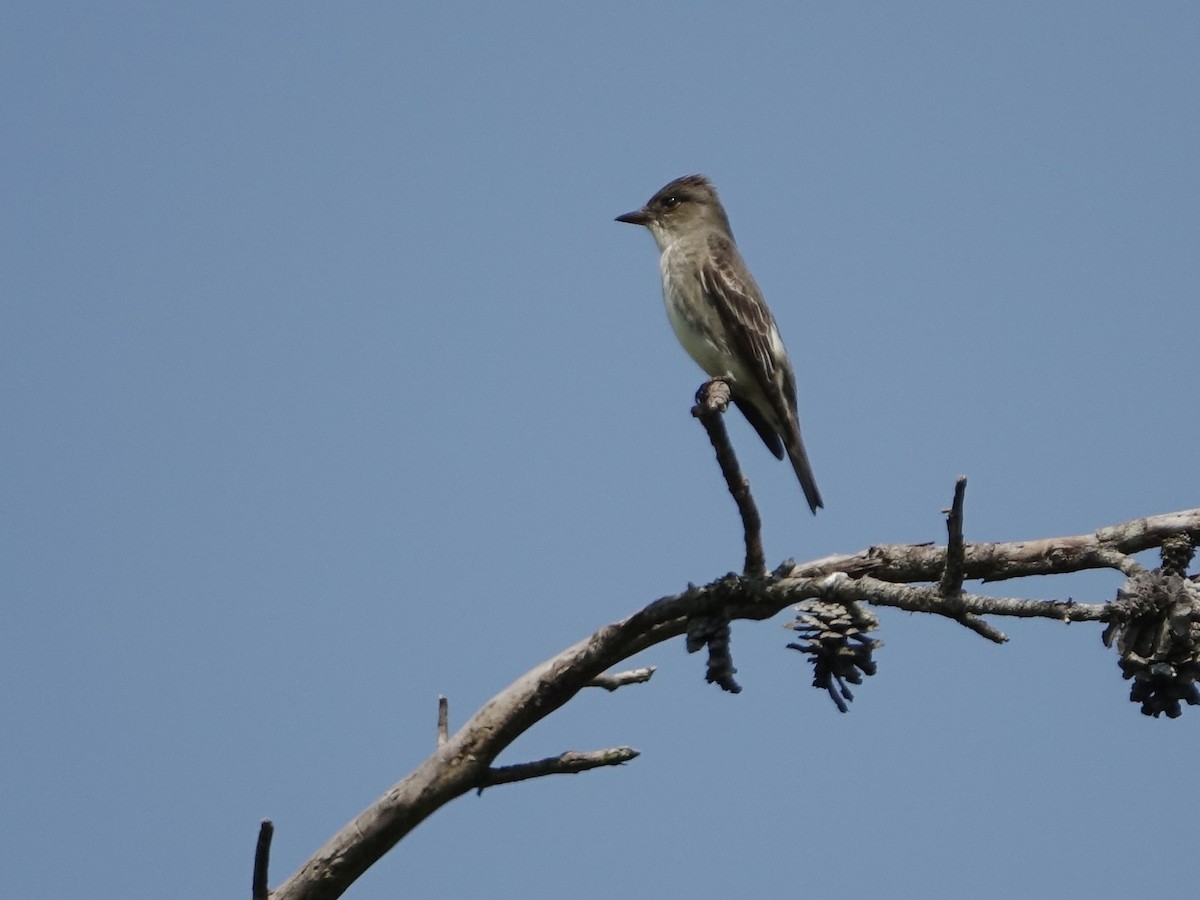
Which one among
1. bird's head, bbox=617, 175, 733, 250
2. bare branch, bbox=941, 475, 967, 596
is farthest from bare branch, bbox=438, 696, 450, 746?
bird's head, bbox=617, 175, 733, 250

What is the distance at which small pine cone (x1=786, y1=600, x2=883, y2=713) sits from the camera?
4438mm

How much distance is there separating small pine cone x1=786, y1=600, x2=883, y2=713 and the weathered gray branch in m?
0.07

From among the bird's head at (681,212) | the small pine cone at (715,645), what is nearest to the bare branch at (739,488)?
the small pine cone at (715,645)

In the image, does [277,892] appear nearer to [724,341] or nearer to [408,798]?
[408,798]

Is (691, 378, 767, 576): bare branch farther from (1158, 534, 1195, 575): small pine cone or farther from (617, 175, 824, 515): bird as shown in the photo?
(617, 175, 824, 515): bird

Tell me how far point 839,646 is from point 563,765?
1.03 meters

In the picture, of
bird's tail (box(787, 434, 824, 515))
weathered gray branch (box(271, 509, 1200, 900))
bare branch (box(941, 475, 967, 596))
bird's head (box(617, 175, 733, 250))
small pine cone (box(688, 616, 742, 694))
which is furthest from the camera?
bird's head (box(617, 175, 733, 250))

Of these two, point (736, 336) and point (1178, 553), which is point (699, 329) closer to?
point (736, 336)

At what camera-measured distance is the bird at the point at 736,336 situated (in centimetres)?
754

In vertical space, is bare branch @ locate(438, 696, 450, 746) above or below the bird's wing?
below

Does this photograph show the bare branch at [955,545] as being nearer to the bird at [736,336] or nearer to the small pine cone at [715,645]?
the small pine cone at [715,645]

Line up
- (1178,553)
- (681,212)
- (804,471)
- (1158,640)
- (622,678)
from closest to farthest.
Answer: (1158,640), (1178,553), (622,678), (804,471), (681,212)

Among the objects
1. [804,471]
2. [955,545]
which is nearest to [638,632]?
[955,545]

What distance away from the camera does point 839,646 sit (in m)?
4.45
